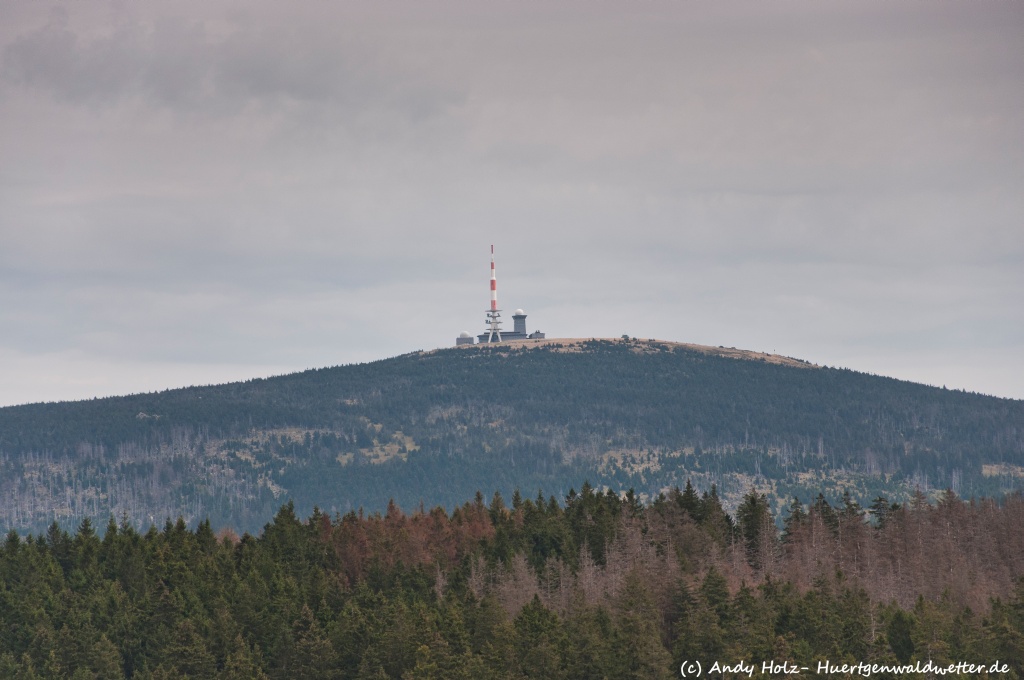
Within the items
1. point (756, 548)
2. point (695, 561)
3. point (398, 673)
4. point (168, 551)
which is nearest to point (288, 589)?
point (168, 551)

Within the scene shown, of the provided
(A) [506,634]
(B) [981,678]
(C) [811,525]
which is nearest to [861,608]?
(B) [981,678]

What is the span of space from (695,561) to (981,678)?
172 feet

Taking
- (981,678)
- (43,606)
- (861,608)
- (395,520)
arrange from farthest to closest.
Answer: (395,520) < (43,606) < (861,608) < (981,678)

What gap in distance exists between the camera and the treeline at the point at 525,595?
12006 centimetres

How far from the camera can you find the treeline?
394 feet

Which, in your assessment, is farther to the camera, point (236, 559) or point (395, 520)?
point (395, 520)

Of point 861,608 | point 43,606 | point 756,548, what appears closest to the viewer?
point 861,608

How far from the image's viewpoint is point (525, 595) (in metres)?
148

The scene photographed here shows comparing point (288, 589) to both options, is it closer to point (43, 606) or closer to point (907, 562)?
point (43, 606)

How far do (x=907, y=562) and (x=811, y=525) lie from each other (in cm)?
1603

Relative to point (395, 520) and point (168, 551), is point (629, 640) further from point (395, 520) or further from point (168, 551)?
point (395, 520)

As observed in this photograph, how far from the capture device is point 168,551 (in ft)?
524

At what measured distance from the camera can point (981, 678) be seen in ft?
367

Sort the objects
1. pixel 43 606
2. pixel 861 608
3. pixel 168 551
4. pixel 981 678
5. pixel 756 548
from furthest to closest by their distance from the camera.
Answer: pixel 756 548, pixel 168 551, pixel 43 606, pixel 861 608, pixel 981 678
